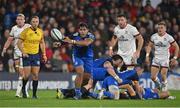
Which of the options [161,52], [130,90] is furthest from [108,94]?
[161,52]

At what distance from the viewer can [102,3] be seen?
95.0 feet

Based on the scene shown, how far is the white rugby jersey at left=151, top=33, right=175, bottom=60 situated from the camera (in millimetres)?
19859

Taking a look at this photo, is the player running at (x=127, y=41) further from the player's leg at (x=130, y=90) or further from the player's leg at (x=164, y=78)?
the player's leg at (x=130, y=90)

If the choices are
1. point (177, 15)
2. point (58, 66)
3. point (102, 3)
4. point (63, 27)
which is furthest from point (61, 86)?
point (177, 15)

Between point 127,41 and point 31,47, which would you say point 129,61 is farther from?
point 31,47

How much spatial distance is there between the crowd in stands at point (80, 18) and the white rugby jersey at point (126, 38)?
5.88 metres

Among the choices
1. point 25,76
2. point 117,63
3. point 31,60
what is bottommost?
point 25,76

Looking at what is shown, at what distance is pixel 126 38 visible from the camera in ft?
63.0

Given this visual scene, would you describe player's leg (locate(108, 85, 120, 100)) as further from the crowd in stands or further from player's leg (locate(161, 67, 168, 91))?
the crowd in stands

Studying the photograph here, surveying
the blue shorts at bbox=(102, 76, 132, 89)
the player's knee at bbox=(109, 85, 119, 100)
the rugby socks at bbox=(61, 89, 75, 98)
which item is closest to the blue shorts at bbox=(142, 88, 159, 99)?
the blue shorts at bbox=(102, 76, 132, 89)

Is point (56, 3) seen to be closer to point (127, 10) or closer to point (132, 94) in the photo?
point (127, 10)

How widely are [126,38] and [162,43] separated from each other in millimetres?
1358

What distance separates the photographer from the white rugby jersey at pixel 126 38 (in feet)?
62.7

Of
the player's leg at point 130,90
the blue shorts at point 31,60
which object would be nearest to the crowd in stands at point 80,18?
the blue shorts at point 31,60
